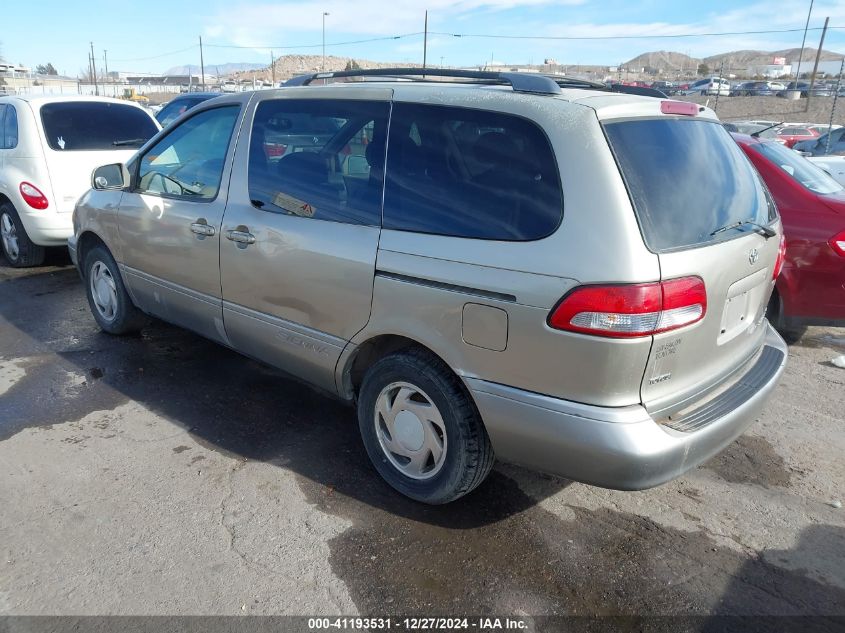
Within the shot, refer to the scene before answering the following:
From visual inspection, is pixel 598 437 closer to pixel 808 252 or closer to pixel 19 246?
pixel 808 252

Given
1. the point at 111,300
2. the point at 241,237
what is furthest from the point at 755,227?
the point at 111,300

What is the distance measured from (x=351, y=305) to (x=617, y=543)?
1.58 meters

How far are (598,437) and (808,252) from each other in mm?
3167

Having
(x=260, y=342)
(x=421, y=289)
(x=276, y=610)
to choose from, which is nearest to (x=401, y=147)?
(x=421, y=289)

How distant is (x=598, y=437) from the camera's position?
93.2 inches

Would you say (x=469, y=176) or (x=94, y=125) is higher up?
(x=469, y=176)

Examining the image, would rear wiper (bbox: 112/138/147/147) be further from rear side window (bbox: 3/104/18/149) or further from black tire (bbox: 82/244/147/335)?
black tire (bbox: 82/244/147/335)

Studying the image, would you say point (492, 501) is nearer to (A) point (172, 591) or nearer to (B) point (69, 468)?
(A) point (172, 591)

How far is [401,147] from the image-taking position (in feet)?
9.61

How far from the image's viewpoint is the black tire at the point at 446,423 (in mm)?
2773

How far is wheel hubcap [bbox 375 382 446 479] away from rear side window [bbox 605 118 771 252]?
1.20 meters

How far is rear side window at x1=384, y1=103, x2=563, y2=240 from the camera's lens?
2.49 meters

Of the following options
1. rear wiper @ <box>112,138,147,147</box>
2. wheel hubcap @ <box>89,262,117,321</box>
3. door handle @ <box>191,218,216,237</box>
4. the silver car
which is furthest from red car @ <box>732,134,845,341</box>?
rear wiper @ <box>112,138,147,147</box>

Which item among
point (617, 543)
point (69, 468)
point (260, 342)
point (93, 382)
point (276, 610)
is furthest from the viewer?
point (93, 382)
